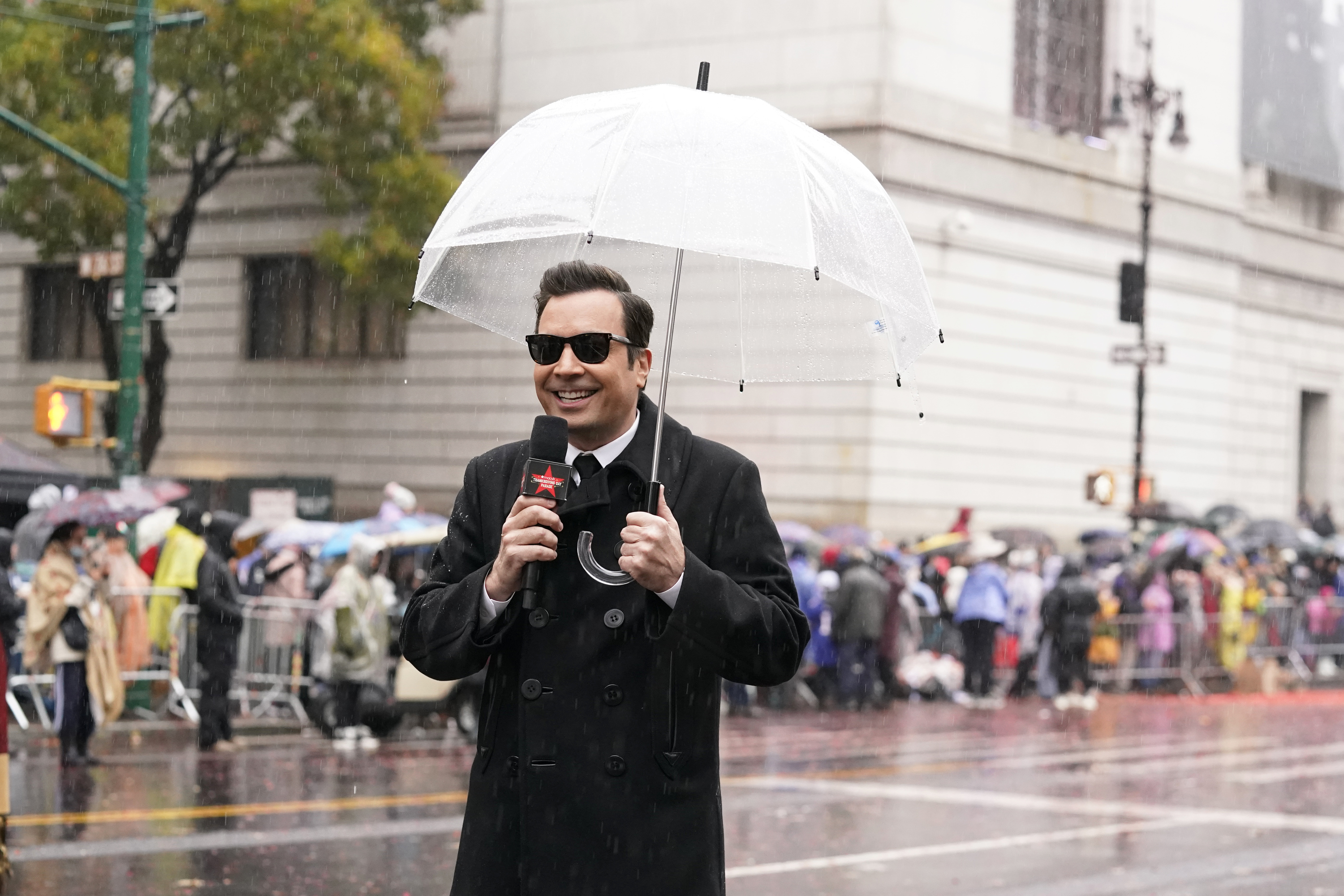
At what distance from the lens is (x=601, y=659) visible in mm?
3832

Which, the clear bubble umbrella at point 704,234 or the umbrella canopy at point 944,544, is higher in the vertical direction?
the clear bubble umbrella at point 704,234

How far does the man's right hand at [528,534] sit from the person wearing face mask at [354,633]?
39.7 ft

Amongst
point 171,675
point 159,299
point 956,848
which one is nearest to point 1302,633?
point 159,299

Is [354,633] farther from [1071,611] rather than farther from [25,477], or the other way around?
[1071,611]

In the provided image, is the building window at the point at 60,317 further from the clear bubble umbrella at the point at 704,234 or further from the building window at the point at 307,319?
the clear bubble umbrella at the point at 704,234

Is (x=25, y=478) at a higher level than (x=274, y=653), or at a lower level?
higher

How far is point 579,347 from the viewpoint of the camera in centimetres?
383

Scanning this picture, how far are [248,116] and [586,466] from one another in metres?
28.2

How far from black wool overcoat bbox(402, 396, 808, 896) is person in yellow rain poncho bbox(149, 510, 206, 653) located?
1372cm

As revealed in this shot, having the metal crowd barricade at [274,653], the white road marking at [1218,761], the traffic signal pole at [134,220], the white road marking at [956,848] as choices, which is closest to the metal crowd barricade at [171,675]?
the metal crowd barricade at [274,653]

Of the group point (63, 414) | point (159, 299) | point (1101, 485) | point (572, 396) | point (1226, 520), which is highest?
point (159, 299)

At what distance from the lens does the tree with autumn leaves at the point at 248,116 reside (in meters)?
29.8

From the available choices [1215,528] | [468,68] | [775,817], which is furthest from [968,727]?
[468,68]

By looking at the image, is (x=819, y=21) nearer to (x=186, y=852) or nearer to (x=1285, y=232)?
(x=1285, y=232)
